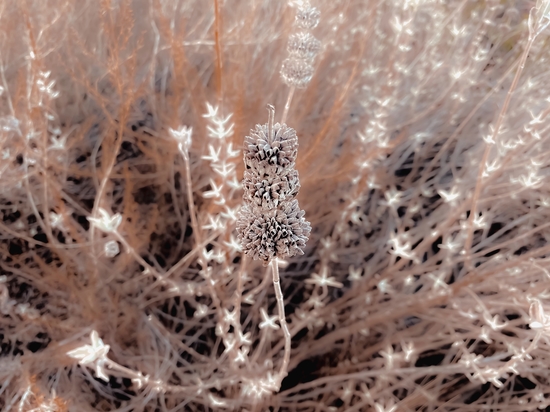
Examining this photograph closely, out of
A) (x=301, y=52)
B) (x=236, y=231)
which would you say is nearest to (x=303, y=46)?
(x=301, y=52)

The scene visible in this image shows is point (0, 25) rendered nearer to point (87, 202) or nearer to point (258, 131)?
point (87, 202)

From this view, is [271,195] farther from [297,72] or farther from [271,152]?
[297,72]

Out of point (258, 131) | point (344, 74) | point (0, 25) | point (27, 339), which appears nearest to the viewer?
point (258, 131)

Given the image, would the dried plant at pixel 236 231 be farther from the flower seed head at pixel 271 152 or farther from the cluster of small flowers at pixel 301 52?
the flower seed head at pixel 271 152

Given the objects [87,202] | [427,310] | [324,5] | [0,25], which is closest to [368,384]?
[427,310]

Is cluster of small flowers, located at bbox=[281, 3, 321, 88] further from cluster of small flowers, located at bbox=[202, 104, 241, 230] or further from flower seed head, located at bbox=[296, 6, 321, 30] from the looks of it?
cluster of small flowers, located at bbox=[202, 104, 241, 230]

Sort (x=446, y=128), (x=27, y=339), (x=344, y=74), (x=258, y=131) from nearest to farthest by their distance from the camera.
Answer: (x=258, y=131) → (x=27, y=339) → (x=344, y=74) → (x=446, y=128)

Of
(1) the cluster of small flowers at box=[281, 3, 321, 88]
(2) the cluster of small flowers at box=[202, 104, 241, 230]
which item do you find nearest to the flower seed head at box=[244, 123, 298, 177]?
(2) the cluster of small flowers at box=[202, 104, 241, 230]
